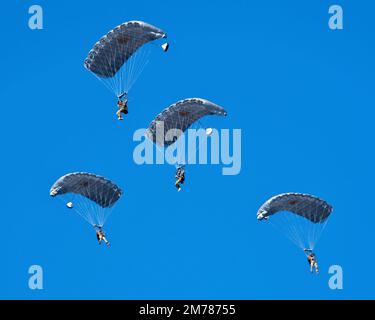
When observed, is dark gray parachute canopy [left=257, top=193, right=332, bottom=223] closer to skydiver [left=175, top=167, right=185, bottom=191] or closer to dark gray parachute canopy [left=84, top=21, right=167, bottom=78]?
skydiver [left=175, top=167, right=185, bottom=191]

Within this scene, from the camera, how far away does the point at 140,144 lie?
6812 centimetres

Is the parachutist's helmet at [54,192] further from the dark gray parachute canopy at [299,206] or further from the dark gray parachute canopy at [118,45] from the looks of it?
the dark gray parachute canopy at [299,206]

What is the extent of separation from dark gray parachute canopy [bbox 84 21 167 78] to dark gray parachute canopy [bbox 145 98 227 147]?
3624 millimetres

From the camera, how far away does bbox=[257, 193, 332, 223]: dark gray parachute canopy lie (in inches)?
2475

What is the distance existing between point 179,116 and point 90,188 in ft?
19.9

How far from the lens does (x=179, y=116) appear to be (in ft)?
214

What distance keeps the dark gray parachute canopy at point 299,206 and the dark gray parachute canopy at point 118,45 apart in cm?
1001

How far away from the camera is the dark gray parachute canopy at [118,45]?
62812 millimetres

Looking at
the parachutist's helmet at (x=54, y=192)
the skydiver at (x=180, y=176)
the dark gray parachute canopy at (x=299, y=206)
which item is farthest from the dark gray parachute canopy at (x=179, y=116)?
the parachutist's helmet at (x=54, y=192)
